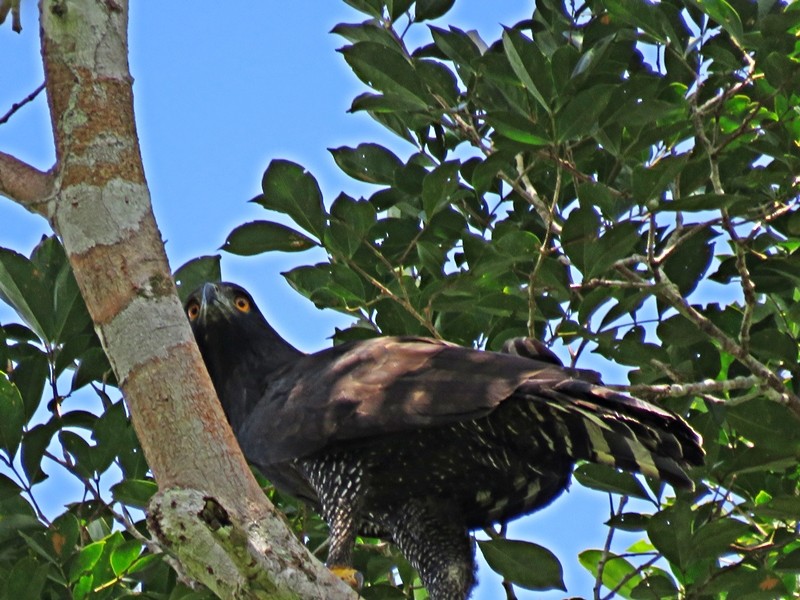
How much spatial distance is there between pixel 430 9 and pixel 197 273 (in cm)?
138

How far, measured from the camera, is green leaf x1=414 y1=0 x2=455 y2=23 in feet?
16.5

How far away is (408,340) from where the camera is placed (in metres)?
4.65

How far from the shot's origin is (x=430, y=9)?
504 centimetres

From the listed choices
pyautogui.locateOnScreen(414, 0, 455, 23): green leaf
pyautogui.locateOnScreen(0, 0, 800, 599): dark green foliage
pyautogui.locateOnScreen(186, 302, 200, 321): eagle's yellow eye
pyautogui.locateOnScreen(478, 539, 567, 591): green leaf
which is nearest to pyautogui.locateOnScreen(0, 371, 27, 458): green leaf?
pyautogui.locateOnScreen(0, 0, 800, 599): dark green foliage

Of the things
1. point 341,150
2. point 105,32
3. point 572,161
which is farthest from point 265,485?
point 105,32

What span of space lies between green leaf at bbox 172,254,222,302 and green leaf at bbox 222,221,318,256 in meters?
0.22

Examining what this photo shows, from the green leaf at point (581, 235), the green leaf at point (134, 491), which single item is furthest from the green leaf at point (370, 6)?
the green leaf at point (134, 491)

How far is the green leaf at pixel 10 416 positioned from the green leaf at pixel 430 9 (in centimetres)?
209

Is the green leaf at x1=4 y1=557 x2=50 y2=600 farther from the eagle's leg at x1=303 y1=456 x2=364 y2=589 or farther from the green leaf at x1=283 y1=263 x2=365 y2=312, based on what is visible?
the green leaf at x1=283 y1=263 x2=365 y2=312

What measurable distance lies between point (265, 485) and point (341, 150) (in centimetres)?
138

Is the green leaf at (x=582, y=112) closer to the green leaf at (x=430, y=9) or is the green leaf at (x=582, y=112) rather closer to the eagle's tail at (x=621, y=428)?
the eagle's tail at (x=621, y=428)

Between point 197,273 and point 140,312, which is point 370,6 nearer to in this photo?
point 197,273

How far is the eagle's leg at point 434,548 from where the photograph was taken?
15.7 ft

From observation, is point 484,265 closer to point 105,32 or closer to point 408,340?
point 408,340
